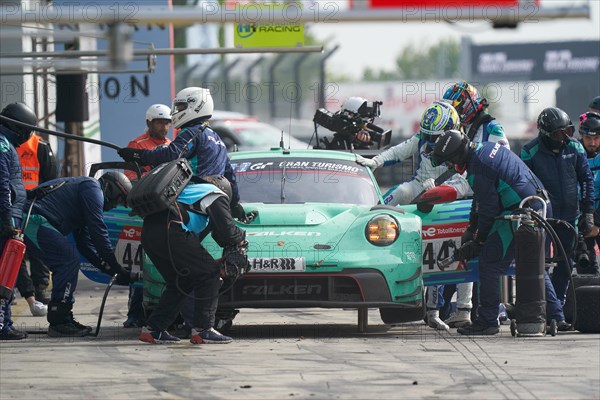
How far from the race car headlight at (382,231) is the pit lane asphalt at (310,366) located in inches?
29.0

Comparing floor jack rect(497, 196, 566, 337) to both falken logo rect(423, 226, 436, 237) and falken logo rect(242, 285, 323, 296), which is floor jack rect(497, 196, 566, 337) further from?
falken logo rect(242, 285, 323, 296)

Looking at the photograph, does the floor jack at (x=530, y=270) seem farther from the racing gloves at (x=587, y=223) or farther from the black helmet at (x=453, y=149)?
the racing gloves at (x=587, y=223)

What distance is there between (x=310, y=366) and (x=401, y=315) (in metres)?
1.97

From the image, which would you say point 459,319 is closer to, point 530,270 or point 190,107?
point 530,270

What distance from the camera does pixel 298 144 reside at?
3381 cm

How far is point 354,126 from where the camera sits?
14.9 m

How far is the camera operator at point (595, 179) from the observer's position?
12188 mm

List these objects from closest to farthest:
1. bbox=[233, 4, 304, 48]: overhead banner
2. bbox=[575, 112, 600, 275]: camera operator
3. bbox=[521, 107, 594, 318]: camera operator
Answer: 1. bbox=[521, 107, 594, 318]: camera operator
2. bbox=[575, 112, 600, 275]: camera operator
3. bbox=[233, 4, 304, 48]: overhead banner

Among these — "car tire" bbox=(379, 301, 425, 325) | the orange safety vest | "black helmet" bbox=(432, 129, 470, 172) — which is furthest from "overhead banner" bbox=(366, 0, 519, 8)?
the orange safety vest

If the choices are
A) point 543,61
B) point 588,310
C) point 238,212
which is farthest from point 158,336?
point 543,61

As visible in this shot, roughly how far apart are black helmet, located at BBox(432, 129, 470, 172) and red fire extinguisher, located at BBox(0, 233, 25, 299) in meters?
3.26

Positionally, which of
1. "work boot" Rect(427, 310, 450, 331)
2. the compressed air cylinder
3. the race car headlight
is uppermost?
the race car headlight

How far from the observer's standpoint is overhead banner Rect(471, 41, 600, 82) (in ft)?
299

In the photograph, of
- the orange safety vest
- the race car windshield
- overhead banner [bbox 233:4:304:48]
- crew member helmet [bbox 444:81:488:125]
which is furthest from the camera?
overhead banner [bbox 233:4:304:48]
